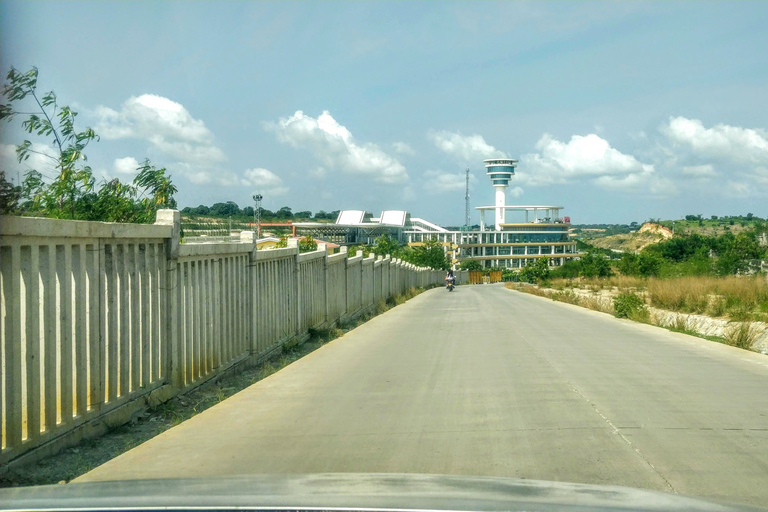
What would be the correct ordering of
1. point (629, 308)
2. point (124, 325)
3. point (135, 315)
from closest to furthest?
point (124, 325), point (135, 315), point (629, 308)

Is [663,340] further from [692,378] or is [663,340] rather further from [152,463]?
[152,463]

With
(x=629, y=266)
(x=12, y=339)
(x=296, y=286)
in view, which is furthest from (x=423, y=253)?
(x=12, y=339)

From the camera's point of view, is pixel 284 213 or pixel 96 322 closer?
pixel 96 322

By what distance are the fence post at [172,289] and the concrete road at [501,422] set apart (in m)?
0.76

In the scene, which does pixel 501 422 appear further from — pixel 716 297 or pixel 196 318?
pixel 716 297

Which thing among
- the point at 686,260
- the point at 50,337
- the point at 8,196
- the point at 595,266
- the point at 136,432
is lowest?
the point at 595,266

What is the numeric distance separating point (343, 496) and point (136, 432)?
4.97m

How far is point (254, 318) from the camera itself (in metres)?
11.4

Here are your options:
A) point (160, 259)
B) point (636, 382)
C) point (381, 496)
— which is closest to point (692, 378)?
point (636, 382)

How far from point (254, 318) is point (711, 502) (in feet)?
29.7

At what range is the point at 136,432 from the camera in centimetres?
723

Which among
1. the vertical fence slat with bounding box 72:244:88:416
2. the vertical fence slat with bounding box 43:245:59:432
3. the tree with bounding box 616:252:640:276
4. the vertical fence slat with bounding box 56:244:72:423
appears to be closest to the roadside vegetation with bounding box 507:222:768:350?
the tree with bounding box 616:252:640:276

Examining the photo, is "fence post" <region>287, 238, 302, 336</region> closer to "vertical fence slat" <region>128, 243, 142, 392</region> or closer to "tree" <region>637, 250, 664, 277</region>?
"vertical fence slat" <region>128, 243, 142, 392</region>

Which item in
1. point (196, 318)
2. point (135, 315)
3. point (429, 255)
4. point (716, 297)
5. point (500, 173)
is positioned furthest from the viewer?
point (500, 173)
